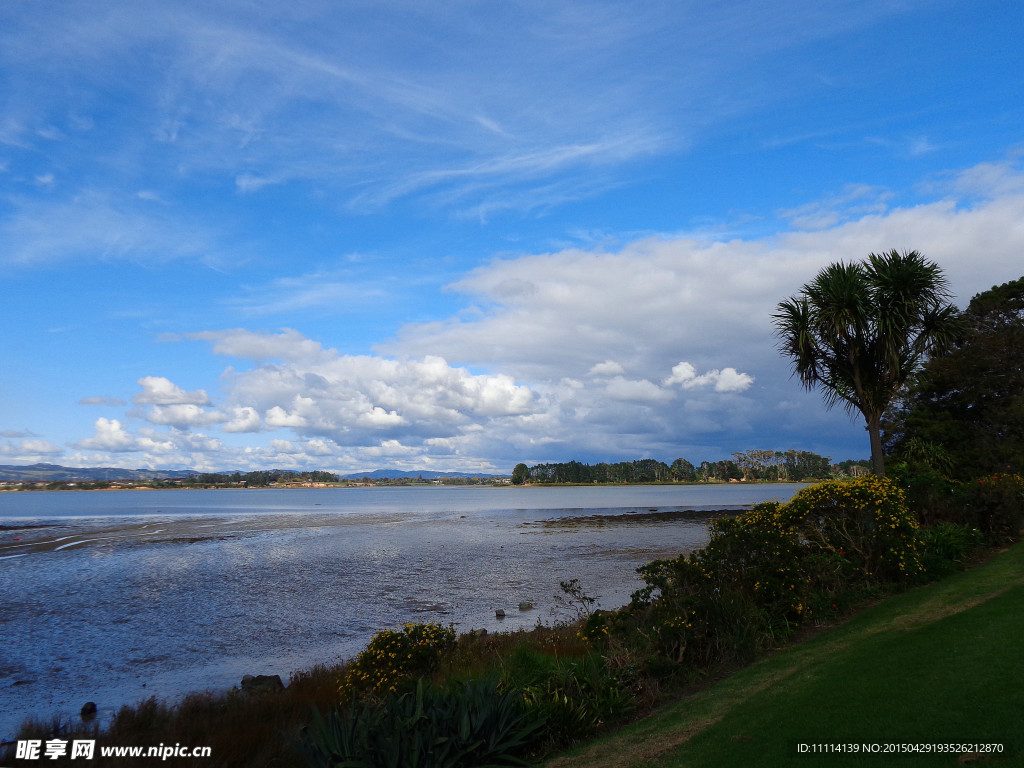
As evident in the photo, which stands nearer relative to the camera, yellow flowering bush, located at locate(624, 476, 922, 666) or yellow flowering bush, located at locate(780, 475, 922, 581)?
yellow flowering bush, located at locate(624, 476, 922, 666)

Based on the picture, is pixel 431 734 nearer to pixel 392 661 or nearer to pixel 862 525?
pixel 392 661

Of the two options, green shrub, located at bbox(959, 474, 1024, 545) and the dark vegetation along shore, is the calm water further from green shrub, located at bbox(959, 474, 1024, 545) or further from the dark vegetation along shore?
green shrub, located at bbox(959, 474, 1024, 545)

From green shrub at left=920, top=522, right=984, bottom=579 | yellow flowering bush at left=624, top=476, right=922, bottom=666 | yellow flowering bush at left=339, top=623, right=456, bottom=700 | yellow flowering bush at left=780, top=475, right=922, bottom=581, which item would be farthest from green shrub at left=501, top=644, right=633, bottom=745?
green shrub at left=920, top=522, right=984, bottom=579

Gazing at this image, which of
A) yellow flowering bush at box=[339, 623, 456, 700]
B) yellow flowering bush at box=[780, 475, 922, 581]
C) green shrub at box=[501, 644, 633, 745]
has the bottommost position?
yellow flowering bush at box=[339, 623, 456, 700]

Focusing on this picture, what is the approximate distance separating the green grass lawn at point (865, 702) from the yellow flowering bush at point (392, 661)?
4.25m

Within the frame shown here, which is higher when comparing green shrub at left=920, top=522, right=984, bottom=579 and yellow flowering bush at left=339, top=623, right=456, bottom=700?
green shrub at left=920, top=522, right=984, bottom=579

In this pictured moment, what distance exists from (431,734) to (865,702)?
446 centimetres

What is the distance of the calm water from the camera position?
15.7 m

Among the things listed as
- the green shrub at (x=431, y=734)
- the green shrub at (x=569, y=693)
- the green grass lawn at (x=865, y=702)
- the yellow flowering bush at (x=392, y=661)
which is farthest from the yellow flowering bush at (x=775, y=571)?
the yellow flowering bush at (x=392, y=661)

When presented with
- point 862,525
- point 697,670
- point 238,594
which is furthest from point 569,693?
point 238,594

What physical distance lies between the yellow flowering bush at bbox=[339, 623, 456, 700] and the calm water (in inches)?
217

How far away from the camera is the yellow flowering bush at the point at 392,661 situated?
1061 centimetres

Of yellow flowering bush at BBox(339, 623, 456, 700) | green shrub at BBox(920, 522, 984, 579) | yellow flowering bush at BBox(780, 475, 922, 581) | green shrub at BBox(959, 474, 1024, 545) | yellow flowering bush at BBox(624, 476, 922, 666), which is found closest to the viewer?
yellow flowering bush at BBox(624, 476, 922, 666)

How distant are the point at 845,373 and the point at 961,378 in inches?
356
